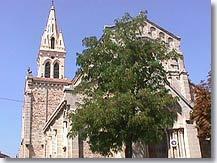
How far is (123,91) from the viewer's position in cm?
816

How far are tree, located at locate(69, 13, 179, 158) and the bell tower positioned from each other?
1807cm

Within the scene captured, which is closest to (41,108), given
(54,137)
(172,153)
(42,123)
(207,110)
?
(42,123)

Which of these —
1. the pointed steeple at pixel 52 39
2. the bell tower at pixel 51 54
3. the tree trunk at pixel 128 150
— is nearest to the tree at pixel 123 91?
the tree trunk at pixel 128 150

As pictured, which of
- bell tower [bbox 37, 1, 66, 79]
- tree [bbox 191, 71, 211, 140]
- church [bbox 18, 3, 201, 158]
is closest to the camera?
tree [bbox 191, 71, 211, 140]

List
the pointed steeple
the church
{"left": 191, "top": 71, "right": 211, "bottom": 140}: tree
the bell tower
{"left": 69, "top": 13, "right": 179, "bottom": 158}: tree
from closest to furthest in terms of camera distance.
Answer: {"left": 69, "top": 13, "right": 179, "bottom": 158}: tree < {"left": 191, "top": 71, "right": 211, "bottom": 140}: tree < the church < the bell tower < the pointed steeple

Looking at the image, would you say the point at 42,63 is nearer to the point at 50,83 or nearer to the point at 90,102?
the point at 50,83

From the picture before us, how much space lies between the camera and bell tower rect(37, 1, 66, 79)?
2680cm

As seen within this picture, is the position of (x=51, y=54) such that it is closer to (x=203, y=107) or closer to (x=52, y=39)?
(x=52, y=39)

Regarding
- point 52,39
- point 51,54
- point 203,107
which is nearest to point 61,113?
point 203,107

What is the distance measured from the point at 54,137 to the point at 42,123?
19.5ft

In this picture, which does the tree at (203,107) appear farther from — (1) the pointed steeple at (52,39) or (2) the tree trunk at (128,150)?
(1) the pointed steeple at (52,39)

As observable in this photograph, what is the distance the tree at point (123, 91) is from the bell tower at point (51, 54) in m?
18.1

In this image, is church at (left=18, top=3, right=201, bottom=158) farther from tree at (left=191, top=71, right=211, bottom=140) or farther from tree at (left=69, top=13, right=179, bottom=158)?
tree at (left=191, top=71, right=211, bottom=140)

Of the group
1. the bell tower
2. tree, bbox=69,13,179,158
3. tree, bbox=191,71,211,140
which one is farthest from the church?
tree, bbox=191,71,211,140
